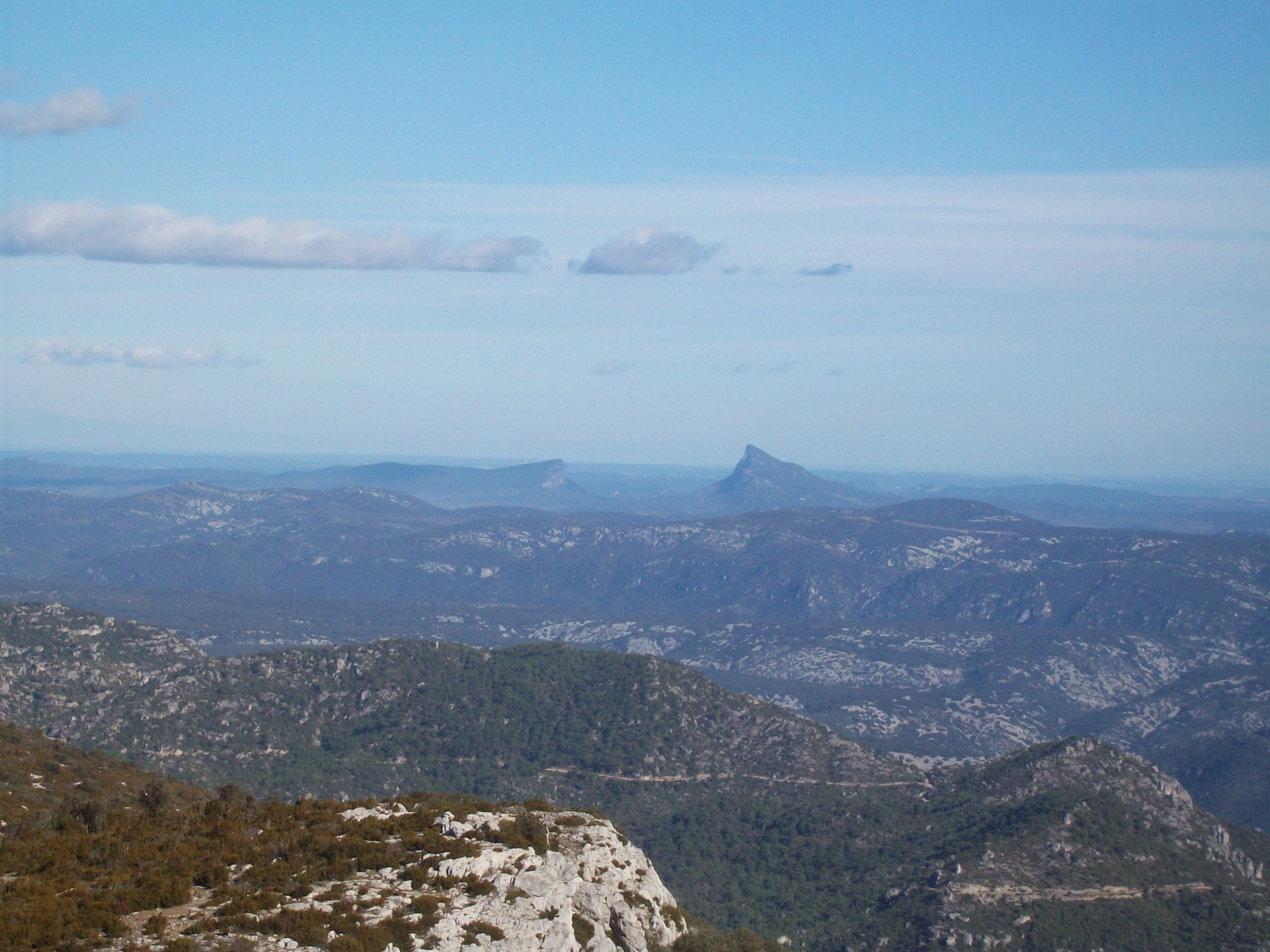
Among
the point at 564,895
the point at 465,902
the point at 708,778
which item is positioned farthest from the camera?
the point at 708,778

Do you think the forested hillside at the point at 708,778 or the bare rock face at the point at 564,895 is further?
the forested hillside at the point at 708,778

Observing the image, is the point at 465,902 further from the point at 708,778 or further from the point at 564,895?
the point at 708,778

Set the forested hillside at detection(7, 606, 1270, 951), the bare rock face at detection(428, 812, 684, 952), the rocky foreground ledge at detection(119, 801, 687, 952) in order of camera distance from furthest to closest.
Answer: the forested hillside at detection(7, 606, 1270, 951), the bare rock face at detection(428, 812, 684, 952), the rocky foreground ledge at detection(119, 801, 687, 952)

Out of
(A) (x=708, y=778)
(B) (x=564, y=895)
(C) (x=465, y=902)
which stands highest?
(C) (x=465, y=902)

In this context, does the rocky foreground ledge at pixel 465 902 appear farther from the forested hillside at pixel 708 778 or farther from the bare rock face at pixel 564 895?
the forested hillside at pixel 708 778

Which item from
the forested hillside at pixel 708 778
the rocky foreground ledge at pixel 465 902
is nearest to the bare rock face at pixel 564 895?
the rocky foreground ledge at pixel 465 902

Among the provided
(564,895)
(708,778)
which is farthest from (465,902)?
(708,778)

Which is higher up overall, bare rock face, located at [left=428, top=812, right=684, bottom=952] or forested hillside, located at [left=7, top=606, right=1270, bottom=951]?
bare rock face, located at [left=428, top=812, right=684, bottom=952]

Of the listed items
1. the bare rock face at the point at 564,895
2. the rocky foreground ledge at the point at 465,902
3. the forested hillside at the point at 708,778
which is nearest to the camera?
the rocky foreground ledge at the point at 465,902

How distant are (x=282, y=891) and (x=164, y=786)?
63.2 ft

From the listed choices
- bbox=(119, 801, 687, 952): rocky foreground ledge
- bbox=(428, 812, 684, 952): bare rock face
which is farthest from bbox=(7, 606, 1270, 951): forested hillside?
bbox=(428, 812, 684, 952): bare rock face

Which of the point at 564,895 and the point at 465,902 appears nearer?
the point at 465,902

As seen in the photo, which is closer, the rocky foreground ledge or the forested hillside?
the rocky foreground ledge

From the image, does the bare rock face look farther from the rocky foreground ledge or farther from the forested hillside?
the forested hillside
